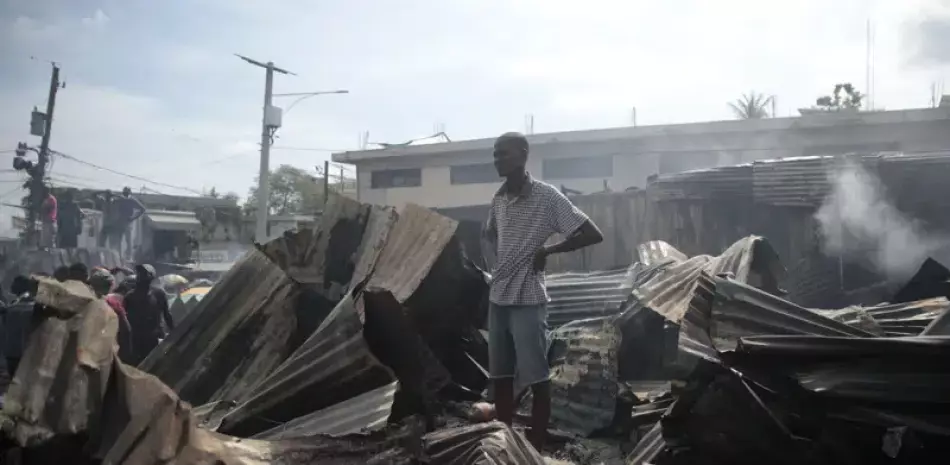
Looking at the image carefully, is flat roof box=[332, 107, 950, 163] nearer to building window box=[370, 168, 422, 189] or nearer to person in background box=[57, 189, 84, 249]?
building window box=[370, 168, 422, 189]

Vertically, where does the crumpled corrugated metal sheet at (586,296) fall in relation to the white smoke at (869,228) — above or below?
below

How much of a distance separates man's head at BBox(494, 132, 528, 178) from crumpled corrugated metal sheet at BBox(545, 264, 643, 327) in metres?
2.23

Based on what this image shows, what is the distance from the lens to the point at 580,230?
10.7 feet

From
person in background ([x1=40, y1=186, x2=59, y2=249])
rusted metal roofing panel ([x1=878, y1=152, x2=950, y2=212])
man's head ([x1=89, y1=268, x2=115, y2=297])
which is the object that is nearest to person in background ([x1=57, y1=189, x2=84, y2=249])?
person in background ([x1=40, y1=186, x2=59, y2=249])

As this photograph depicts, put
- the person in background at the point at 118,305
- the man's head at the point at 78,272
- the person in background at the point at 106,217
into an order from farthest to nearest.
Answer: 1. the person in background at the point at 106,217
2. the man's head at the point at 78,272
3. the person in background at the point at 118,305

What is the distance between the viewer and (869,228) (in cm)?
783

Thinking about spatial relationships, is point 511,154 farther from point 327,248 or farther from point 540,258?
point 327,248

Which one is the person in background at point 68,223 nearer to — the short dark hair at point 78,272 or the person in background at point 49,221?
the person in background at point 49,221

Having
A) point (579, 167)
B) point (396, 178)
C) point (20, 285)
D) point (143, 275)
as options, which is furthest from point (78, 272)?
point (396, 178)

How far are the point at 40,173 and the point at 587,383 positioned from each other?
18001 mm

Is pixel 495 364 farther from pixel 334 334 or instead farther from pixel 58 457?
pixel 58 457

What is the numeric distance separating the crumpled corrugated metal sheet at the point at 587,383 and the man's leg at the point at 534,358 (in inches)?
25.6

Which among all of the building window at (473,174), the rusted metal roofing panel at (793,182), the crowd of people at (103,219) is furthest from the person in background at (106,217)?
the rusted metal roofing panel at (793,182)

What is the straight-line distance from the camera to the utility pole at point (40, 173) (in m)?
15.4
